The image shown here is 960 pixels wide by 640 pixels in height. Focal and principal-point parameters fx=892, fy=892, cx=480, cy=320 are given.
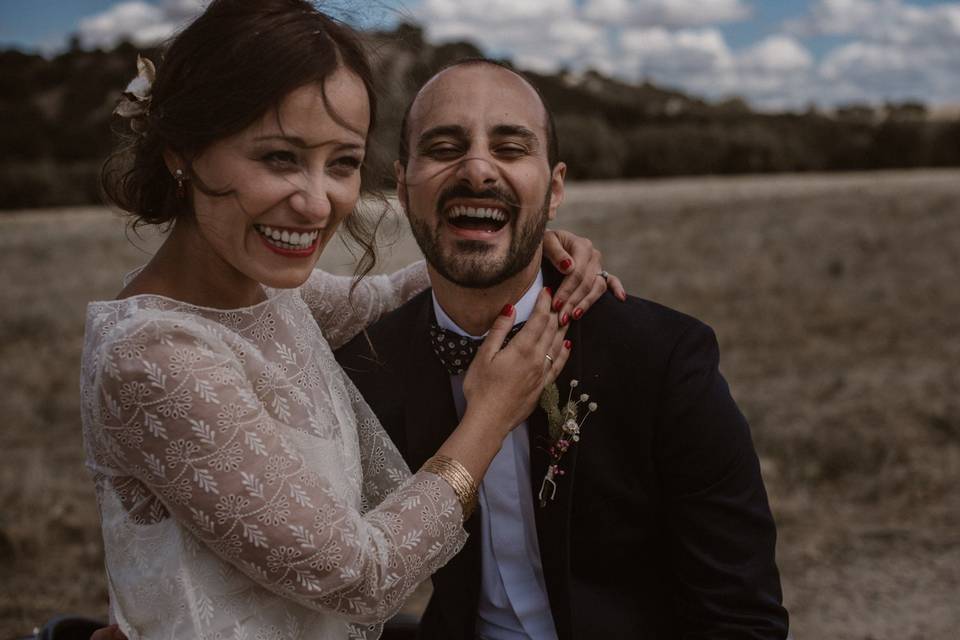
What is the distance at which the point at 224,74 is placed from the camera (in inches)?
80.9

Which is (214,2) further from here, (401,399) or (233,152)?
(401,399)

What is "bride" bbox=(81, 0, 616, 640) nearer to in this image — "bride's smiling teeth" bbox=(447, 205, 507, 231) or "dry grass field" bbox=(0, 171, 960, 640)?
"dry grass field" bbox=(0, 171, 960, 640)

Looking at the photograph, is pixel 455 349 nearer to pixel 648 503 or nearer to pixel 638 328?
pixel 638 328

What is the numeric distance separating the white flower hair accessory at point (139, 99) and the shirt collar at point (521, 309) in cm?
118

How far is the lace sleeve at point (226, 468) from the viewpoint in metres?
1.94

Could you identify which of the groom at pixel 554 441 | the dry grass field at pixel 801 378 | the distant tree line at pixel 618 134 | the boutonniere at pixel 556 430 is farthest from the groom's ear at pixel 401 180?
the distant tree line at pixel 618 134

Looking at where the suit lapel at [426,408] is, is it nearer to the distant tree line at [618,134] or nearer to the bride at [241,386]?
the bride at [241,386]

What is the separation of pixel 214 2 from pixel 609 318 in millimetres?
1464

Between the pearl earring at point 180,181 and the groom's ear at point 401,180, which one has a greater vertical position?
the pearl earring at point 180,181

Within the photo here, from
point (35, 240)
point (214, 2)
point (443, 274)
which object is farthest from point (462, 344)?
point (35, 240)

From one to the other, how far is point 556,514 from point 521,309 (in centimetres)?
72

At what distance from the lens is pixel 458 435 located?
92.8 inches

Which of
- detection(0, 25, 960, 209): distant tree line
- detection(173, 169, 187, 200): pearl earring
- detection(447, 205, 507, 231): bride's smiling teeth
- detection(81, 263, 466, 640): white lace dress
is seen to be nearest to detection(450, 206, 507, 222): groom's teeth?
detection(447, 205, 507, 231): bride's smiling teeth

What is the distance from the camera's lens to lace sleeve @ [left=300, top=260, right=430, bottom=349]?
3.17m
